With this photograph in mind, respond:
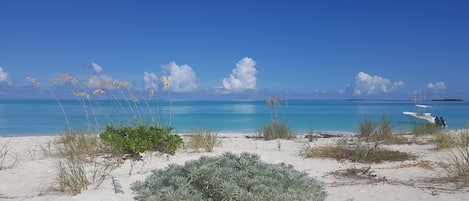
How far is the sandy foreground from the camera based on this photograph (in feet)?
16.8

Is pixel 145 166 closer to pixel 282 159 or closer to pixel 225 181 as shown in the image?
pixel 282 159

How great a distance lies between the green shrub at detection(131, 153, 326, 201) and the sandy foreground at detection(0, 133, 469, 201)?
1.33 meters

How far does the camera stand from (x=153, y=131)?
8.45 m

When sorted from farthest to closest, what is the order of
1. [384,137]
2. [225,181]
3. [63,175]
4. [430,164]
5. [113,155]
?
[384,137] → [113,155] → [430,164] → [63,175] → [225,181]

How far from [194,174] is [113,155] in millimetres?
4866

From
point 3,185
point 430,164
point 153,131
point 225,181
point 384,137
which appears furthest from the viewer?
point 384,137

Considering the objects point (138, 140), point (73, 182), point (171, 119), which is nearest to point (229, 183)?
point (73, 182)

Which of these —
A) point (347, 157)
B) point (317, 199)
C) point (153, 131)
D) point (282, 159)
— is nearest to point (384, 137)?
point (347, 157)

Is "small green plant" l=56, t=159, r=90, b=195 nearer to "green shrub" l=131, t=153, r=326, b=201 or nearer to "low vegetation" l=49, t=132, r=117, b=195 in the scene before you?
"low vegetation" l=49, t=132, r=117, b=195

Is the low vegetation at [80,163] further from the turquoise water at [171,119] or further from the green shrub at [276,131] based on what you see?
the green shrub at [276,131]

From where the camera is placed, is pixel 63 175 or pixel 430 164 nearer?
pixel 63 175

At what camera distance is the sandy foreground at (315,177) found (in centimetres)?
512

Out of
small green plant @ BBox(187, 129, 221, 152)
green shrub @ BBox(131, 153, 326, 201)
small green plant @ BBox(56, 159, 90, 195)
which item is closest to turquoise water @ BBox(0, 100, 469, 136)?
small green plant @ BBox(187, 129, 221, 152)

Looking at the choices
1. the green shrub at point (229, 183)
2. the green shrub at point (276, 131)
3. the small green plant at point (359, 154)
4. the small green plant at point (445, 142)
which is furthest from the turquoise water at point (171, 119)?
the green shrub at point (229, 183)
